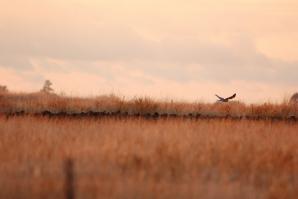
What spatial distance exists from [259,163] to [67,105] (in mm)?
14877

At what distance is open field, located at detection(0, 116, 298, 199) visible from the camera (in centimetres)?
1171

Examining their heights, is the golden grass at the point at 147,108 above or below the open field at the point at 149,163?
above

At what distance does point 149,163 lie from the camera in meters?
13.8

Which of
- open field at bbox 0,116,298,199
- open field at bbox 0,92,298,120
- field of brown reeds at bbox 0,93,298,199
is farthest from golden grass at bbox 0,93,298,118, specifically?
open field at bbox 0,116,298,199

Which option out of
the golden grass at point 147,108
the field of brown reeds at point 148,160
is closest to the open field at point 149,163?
the field of brown reeds at point 148,160

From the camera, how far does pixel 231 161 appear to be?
47.5ft

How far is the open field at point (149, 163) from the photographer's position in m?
11.7

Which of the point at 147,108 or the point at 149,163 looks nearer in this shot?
the point at 149,163

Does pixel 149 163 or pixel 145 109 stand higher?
pixel 145 109

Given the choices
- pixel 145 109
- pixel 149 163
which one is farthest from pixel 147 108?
pixel 149 163

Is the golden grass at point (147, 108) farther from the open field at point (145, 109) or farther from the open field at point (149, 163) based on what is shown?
the open field at point (149, 163)

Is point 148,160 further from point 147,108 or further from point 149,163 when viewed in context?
point 147,108

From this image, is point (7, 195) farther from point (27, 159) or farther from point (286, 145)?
point (286, 145)

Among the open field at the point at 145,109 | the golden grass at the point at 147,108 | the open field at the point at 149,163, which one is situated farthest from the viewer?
the golden grass at the point at 147,108
